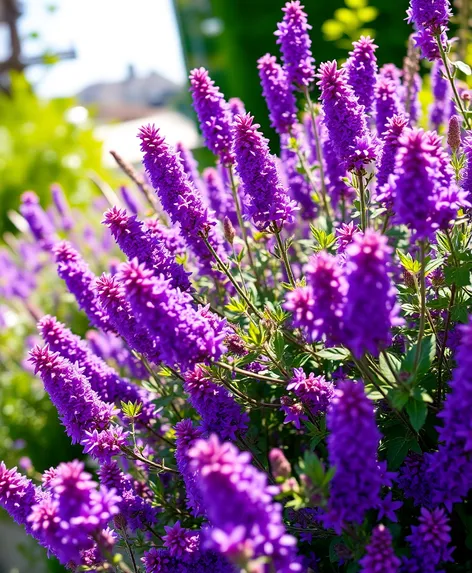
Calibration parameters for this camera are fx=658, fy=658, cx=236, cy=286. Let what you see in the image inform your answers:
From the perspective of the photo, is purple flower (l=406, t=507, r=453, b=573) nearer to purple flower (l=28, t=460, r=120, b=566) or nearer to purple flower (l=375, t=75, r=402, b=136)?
purple flower (l=28, t=460, r=120, b=566)

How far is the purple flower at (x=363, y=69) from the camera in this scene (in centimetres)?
255

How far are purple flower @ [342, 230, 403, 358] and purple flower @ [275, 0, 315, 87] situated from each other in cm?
159

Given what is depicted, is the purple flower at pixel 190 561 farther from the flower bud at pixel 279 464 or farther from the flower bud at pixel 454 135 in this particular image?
the flower bud at pixel 454 135

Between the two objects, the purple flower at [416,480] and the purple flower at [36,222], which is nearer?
the purple flower at [416,480]

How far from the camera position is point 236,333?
7.47 ft

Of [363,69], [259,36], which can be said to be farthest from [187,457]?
[259,36]

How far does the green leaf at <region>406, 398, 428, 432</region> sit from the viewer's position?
1689mm

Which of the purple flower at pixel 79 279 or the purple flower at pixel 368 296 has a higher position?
the purple flower at pixel 79 279

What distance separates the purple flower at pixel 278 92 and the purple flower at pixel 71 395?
154cm

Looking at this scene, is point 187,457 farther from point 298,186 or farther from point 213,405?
point 298,186

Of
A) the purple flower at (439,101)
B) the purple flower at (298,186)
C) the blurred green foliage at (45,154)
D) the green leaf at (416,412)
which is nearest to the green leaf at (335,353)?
the green leaf at (416,412)

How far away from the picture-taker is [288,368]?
2.23m

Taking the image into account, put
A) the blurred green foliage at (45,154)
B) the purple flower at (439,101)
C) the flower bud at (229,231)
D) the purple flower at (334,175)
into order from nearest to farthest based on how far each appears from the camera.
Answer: the flower bud at (229,231) < the purple flower at (334,175) < the purple flower at (439,101) < the blurred green foliage at (45,154)

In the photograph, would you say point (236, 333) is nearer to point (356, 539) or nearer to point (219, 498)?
point (356, 539)
